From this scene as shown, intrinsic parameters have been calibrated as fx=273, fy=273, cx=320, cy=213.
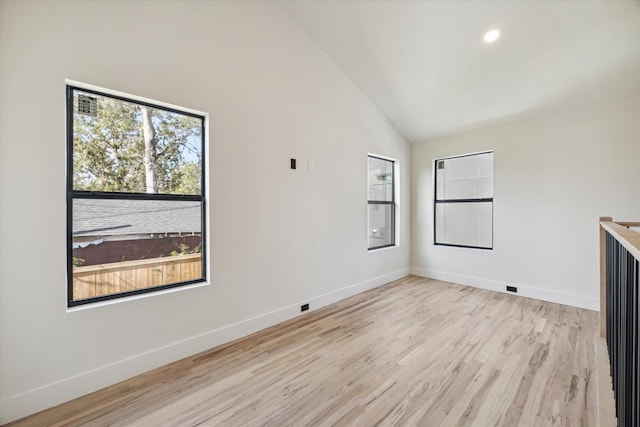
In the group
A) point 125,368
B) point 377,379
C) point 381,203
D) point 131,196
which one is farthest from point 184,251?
point 381,203

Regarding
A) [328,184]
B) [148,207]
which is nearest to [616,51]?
[328,184]

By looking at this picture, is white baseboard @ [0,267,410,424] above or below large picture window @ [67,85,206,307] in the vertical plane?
below

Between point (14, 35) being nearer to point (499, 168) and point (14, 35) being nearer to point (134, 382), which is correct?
point (134, 382)

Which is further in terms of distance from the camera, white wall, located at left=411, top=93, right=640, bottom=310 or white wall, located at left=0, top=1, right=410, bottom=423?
white wall, located at left=411, top=93, right=640, bottom=310

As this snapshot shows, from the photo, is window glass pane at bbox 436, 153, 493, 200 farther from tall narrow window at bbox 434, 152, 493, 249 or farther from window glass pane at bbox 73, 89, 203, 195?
window glass pane at bbox 73, 89, 203, 195

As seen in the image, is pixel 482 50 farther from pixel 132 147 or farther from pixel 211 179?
pixel 132 147

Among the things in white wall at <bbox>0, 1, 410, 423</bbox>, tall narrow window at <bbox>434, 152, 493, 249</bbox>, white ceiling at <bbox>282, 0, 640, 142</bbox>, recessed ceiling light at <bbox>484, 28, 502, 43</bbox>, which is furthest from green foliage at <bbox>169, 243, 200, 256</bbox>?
tall narrow window at <bbox>434, 152, 493, 249</bbox>

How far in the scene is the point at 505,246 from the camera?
4172mm

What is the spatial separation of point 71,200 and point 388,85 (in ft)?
12.6

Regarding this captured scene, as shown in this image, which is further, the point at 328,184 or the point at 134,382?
the point at 328,184

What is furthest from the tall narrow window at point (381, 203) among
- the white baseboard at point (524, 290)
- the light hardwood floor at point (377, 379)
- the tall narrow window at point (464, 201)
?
the light hardwood floor at point (377, 379)

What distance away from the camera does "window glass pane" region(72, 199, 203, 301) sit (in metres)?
2.02

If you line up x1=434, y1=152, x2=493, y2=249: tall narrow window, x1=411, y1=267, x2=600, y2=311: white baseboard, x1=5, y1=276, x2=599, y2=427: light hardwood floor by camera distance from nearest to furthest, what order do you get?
x1=5, y1=276, x2=599, y2=427: light hardwood floor < x1=411, y1=267, x2=600, y2=311: white baseboard < x1=434, y1=152, x2=493, y2=249: tall narrow window

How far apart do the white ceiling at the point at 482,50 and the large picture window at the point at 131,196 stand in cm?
214
